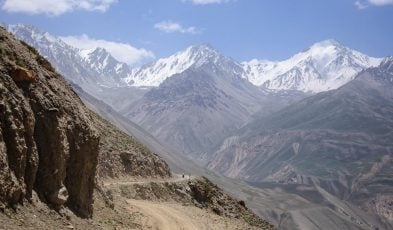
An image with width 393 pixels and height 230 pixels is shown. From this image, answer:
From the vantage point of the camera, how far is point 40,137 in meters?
25.1

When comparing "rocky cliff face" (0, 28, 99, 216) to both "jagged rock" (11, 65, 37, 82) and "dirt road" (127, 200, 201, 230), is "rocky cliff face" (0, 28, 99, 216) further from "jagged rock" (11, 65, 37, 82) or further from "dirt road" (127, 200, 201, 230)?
"dirt road" (127, 200, 201, 230)

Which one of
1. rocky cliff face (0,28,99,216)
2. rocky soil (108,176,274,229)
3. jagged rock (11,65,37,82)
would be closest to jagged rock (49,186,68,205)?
rocky cliff face (0,28,99,216)

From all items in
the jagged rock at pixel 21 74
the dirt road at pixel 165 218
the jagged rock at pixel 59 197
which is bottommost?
the dirt road at pixel 165 218

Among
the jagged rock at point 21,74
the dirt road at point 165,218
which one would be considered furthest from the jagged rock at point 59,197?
the dirt road at point 165,218

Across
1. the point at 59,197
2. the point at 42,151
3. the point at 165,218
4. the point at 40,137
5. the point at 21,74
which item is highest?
the point at 21,74

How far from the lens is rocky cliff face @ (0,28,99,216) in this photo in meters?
22.2

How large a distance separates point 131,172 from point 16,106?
36906 mm

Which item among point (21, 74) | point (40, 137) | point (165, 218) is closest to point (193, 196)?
point (165, 218)

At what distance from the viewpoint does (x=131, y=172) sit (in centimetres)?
5938

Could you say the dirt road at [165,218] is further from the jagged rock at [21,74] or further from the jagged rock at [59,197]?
the jagged rock at [21,74]

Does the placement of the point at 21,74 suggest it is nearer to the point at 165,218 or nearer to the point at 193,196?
the point at 165,218

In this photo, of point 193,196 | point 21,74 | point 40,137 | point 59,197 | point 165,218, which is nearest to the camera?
point 21,74

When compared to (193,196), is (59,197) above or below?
above

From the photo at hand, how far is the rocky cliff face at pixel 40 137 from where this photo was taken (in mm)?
22250
